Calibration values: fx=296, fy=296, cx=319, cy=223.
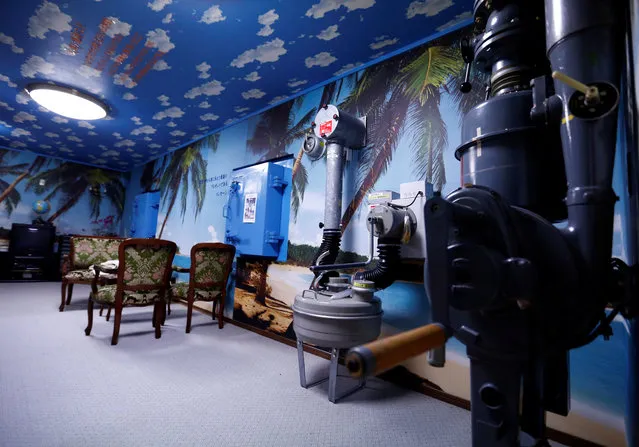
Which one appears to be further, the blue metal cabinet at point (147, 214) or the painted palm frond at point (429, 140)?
the blue metal cabinet at point (147, 214)

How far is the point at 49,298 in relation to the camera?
4566mm

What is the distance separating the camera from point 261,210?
3.25 m

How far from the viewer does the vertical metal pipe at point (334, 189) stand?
8.25ft

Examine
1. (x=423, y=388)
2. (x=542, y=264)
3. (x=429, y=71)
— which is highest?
(x=429, y=71)

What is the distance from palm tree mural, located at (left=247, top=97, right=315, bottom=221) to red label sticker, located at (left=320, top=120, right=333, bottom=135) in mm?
724

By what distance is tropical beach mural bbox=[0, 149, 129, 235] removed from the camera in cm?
617

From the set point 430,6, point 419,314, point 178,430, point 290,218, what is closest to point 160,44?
point 290,218

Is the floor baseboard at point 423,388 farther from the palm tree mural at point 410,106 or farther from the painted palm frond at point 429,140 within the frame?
the painted palm frond at point 429,140

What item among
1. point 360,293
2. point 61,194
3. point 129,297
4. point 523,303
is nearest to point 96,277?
point 129,297

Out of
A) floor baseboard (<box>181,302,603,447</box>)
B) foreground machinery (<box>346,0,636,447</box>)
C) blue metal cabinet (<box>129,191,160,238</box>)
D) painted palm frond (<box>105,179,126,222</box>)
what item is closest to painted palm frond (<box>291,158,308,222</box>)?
floor baseboard (<box>181,302,603,447</box>)

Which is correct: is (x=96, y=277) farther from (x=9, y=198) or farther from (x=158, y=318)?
(x=9, y=198)

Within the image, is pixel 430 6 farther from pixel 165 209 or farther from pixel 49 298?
pixel 49 298

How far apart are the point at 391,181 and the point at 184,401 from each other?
217 centimetres

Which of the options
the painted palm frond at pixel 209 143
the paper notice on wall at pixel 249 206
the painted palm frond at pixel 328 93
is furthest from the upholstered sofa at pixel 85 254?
the painted palm frond at pixel 328 93
